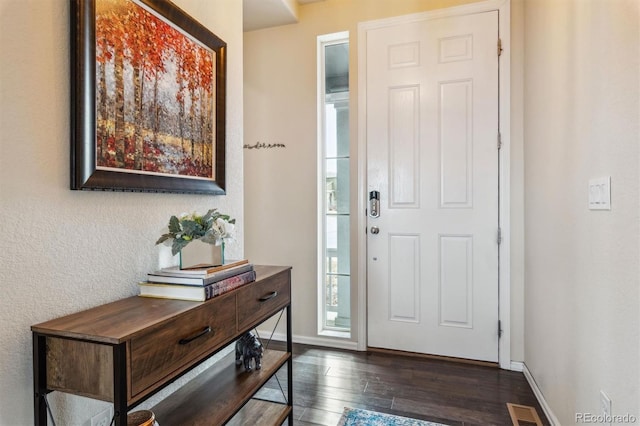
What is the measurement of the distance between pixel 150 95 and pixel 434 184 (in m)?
1.93

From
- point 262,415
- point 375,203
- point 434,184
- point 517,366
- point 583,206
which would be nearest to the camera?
point 583,206

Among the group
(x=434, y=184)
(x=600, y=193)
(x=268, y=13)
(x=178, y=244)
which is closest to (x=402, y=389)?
(x=434, y=184)

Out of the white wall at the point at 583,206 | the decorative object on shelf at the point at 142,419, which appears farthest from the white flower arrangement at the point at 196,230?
the white wall at the point at 583,206

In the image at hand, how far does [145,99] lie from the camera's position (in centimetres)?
133

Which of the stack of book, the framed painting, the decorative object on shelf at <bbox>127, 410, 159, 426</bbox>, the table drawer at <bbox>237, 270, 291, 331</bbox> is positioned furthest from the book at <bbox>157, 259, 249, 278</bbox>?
the decorative object on shelf at <bbox>127, 410, 159, 426</bbox>

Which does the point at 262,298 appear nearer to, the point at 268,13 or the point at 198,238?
the point at 198,238

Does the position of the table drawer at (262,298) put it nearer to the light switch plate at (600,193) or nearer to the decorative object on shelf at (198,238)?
the decorative object on shelf at (198,238)

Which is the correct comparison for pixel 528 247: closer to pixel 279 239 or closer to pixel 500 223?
pixel 500 223

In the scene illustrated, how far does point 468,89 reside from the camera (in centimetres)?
250

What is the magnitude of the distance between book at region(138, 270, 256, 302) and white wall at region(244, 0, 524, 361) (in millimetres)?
1585

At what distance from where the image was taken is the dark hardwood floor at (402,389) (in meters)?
1.90

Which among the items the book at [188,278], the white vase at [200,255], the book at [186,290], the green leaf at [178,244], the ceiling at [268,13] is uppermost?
the ceiling at [268,13]

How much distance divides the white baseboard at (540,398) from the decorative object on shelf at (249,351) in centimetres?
147

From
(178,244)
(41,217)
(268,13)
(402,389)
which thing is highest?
(268,13)
